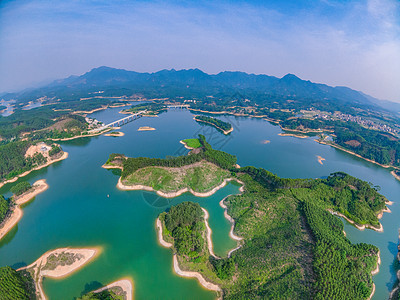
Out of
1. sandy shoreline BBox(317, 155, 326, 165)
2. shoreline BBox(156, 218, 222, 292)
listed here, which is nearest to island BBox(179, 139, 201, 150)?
shoreline BBox(156, 218, 222, 292)

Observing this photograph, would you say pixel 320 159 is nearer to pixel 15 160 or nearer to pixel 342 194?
pixel 342 194

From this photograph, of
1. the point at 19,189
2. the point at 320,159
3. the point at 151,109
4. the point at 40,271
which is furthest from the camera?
the point at 151,109

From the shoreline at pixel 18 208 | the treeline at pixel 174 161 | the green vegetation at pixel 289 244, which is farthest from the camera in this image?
the treeline at pixel 174 161

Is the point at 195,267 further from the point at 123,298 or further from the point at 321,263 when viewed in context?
the point at 321,263

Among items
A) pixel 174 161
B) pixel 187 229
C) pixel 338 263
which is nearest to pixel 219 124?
pixel 174 161

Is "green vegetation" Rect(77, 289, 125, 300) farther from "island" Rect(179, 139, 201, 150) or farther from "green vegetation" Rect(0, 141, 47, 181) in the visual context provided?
"island" Rect(179, 139, 201, 150)

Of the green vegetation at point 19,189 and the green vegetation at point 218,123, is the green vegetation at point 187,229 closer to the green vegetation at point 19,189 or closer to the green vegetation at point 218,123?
the green vegetation at point 19,189

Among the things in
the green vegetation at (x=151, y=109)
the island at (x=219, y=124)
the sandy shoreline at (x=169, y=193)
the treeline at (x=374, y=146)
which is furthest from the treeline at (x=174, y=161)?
the green vegetation at (x=151, y=109)
